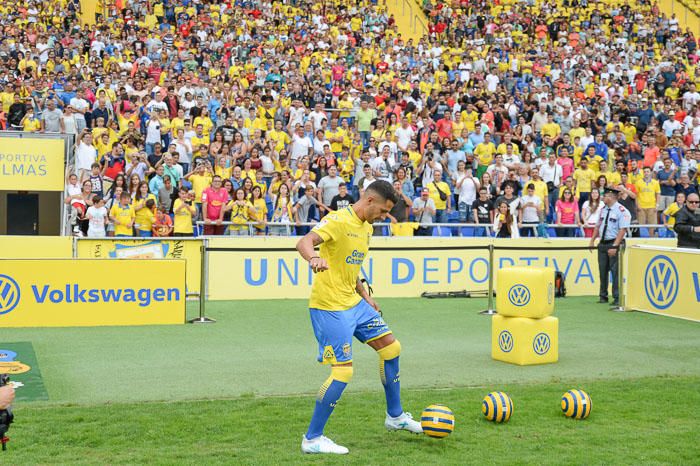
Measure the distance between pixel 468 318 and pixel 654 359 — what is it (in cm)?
430

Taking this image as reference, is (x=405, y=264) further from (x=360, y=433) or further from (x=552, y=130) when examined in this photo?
(x=360, y=433)

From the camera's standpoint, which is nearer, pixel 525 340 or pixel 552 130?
pixel 525 340

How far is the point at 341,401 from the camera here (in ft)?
31.9

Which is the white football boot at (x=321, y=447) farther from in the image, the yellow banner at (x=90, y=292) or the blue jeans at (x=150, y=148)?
the blue jeans at (x=150, y=148)

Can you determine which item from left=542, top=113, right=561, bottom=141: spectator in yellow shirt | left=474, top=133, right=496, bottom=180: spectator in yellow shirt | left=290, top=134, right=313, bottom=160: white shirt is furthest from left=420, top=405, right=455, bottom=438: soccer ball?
left=542, top=113, right=561, bottom=141: spectator in yellow shirt

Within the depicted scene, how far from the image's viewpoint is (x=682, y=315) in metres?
16.4

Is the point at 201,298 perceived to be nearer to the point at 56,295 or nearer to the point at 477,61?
the point at 56,295

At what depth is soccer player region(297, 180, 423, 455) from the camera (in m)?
7.79

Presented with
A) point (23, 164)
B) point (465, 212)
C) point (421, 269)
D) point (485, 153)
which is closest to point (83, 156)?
point (23, 164)

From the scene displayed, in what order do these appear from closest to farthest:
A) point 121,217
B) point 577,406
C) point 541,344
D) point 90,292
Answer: point 577,406 → point 541,344 → point 90,292 → point 121,217

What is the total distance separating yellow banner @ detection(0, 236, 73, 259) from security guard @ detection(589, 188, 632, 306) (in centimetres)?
971

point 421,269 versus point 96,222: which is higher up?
point 96,222

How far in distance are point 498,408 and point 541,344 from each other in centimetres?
337

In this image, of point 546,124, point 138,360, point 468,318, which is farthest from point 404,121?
point 138,360
